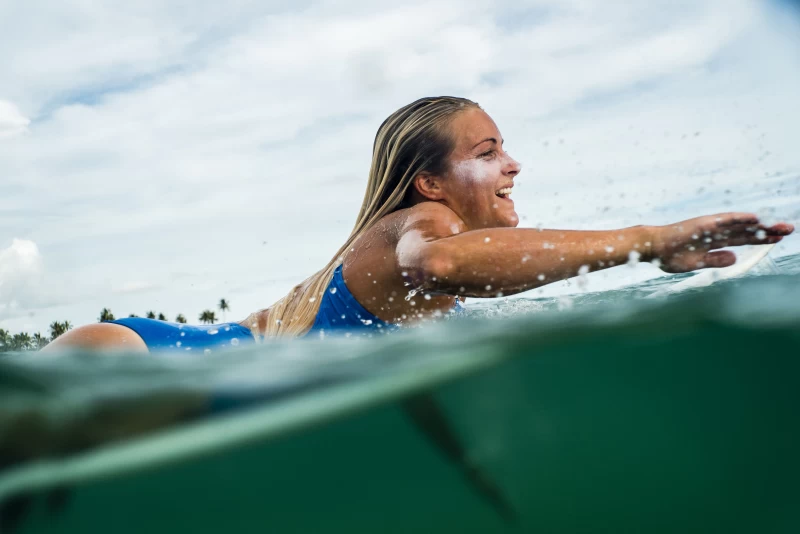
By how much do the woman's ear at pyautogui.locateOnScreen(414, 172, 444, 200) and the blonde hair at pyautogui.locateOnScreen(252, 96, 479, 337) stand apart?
0.04 meters

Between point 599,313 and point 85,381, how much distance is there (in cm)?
305

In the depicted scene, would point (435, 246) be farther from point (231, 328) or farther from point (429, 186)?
point (231, 328)

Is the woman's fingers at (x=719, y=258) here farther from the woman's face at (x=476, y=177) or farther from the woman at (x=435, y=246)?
the woman's face at (x=476, y=177)

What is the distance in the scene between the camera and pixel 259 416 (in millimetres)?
3643

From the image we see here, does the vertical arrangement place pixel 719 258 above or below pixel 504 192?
below

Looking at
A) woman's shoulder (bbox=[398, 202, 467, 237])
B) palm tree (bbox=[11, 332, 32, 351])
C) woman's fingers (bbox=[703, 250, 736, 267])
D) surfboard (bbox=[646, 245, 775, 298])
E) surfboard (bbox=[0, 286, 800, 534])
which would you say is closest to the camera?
woman's fingers (bbox=[703, 250, 736, 267])

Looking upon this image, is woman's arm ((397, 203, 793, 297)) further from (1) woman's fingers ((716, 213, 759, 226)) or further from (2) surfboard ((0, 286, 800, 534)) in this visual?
(2) surfboard ((0, 286, 800, 534))

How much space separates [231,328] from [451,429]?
1.89 metres

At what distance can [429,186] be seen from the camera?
4812 millimetres

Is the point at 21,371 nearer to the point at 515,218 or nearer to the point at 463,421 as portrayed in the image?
the point at 463,421

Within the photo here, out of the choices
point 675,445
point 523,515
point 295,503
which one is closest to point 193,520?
point 295,503

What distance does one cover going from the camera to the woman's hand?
10.8ft

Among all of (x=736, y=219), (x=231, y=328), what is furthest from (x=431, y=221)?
(x=231, y=328)

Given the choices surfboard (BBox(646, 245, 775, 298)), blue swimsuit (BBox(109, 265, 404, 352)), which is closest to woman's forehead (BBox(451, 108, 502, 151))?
blue swimsuit (BBox(109, 265, 404, 352))
